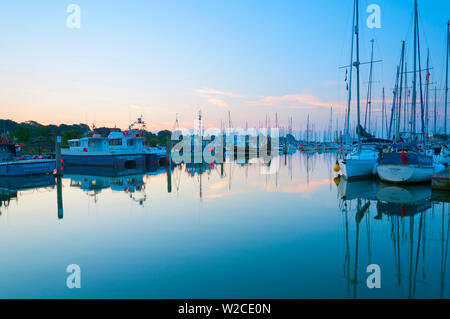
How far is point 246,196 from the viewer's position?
1675 cm

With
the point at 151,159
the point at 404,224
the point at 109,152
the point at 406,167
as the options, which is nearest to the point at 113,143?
the point at 109,152

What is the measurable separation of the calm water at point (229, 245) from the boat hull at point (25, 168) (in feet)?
40.6

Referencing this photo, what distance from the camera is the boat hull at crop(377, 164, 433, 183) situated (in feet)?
60.5

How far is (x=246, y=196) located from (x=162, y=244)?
8.60m

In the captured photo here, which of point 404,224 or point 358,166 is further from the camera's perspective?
point 358,166

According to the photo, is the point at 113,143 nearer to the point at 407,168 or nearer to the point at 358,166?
the point at 358,166

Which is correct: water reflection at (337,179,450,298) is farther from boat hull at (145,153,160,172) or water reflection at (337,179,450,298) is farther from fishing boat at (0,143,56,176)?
boat hull at (145,153,160,172)

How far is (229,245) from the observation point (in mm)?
8625

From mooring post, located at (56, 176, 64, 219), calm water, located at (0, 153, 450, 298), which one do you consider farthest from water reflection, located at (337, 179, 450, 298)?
mooring post, located at (56, 176, 64, 219)

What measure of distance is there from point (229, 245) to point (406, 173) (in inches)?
612

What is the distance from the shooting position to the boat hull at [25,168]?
2608 centimetres

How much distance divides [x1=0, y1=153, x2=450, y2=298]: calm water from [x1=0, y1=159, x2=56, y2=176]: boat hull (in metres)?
12.4

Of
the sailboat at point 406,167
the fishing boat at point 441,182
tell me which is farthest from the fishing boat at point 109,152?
the fishing boat at point 441,182
